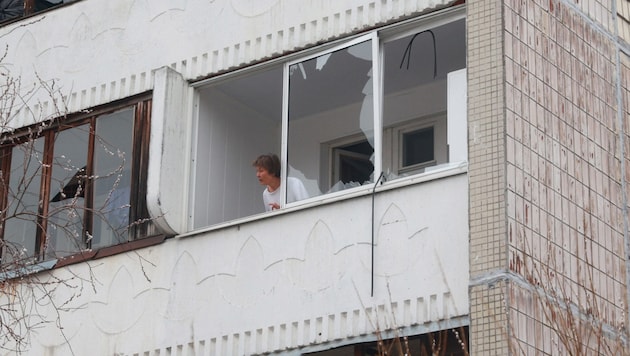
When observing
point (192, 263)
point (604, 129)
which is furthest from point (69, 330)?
point (604, 129)

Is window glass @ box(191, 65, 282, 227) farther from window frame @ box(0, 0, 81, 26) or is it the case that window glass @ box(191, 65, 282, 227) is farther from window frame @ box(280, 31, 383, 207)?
window frame @ box(0, 0, 81, 26)

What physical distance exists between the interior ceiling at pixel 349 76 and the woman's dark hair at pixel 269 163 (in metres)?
0.52

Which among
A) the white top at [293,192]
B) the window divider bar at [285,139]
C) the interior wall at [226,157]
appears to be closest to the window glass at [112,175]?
the interior wall at [226,157]

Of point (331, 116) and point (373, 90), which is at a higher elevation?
point (331, 116)

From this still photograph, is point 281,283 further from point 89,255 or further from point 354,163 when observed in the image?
point 89,255

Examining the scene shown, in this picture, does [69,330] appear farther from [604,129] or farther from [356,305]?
[604,129]

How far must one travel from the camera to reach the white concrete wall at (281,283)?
14.1 m

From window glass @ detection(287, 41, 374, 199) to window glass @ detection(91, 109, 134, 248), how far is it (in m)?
1.81

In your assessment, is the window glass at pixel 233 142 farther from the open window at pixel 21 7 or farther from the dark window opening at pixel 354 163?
the open window at pixel 21 7

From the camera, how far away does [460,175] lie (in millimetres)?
14203

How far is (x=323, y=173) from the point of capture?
16.9 m

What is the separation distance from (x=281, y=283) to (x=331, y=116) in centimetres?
289

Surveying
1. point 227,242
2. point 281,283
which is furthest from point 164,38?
point 281,283

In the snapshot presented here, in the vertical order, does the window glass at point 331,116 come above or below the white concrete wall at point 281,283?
above
